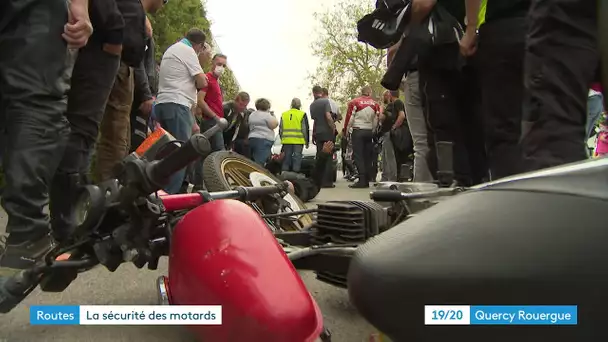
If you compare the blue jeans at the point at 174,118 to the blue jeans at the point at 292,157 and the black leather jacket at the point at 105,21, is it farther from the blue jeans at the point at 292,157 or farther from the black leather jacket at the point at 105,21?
the blue jeans at the point at 292,157

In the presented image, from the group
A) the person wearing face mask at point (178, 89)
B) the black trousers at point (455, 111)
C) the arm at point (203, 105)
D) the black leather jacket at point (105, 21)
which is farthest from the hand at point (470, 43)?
the arm at point (203, 105)

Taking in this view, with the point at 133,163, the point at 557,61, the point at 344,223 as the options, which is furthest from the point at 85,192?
the point at 557,61

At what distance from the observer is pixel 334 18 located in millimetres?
35844

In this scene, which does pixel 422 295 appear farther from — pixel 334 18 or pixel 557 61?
pixel 334 18

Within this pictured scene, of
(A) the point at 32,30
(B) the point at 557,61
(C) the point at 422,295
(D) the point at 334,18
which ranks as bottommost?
(C) the point at 422,295

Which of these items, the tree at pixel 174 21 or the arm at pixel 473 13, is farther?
the tree at pixel 174 21

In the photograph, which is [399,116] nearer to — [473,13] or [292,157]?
[292,157]

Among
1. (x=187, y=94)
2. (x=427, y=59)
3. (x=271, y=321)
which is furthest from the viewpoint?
(x=187, y=94)

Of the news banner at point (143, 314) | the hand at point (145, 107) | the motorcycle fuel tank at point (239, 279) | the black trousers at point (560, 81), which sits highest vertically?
the hand at point (145, 107)

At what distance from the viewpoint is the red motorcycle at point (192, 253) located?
0.90m

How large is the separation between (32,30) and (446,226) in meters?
1.68

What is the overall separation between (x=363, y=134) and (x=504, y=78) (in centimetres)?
693

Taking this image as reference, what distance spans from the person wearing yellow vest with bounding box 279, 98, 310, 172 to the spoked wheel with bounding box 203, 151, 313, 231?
6.10 metres

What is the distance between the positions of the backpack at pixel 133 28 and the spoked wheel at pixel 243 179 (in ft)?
2.27
